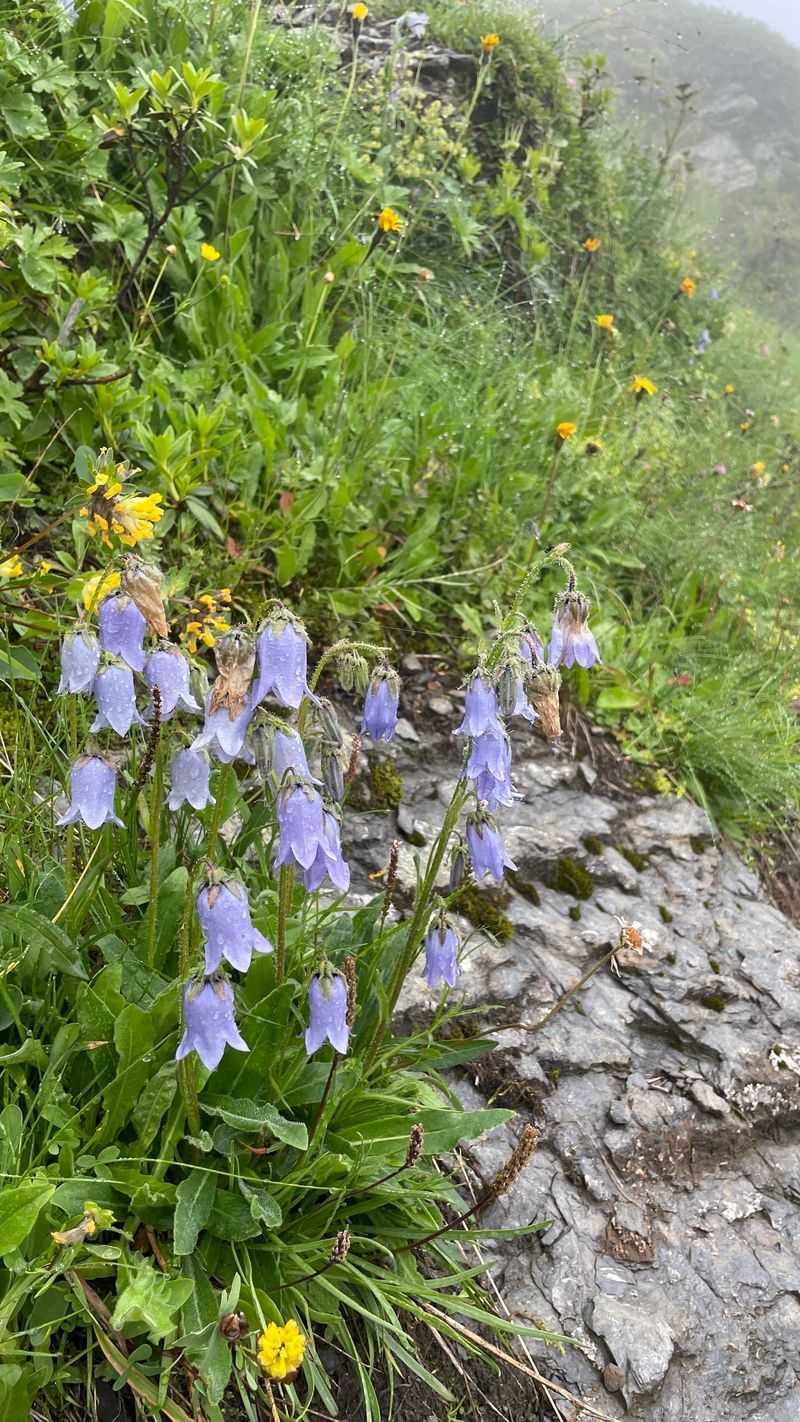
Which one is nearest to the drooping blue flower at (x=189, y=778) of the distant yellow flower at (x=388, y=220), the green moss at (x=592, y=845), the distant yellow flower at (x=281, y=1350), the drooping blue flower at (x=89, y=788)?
the drooping blue flower at (x=89, y=788)

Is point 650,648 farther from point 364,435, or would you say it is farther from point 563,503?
point 364,435

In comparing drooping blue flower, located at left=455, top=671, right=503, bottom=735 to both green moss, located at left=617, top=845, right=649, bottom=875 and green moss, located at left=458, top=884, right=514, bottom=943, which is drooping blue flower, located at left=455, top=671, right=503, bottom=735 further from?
green moss, located at left=617, top=845, right=649, bottom=875

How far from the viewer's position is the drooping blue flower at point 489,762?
6.59ft

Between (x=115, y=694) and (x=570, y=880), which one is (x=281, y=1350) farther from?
(x=570, y=880)

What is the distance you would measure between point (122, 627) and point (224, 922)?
1.84 feet

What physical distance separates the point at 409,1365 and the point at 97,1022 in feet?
3.28

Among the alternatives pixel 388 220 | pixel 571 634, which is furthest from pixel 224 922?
pixel 388 220

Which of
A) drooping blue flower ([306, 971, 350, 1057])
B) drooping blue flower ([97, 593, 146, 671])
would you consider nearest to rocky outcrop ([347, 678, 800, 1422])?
drooping blue flower ([306, 971, 350, 1057])

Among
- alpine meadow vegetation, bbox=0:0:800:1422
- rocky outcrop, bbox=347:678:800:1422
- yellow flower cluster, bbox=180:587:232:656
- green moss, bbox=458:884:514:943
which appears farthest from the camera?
green moss, bbox=458:884:514:943

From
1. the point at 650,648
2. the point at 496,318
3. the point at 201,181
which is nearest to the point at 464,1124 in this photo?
the point at 650,648

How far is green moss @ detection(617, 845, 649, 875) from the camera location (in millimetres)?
3742

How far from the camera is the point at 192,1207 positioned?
1.97 meters

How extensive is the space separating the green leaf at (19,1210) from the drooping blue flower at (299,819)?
2.30 feet

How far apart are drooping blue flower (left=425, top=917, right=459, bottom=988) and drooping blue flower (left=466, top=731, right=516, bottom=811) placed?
37 cm
